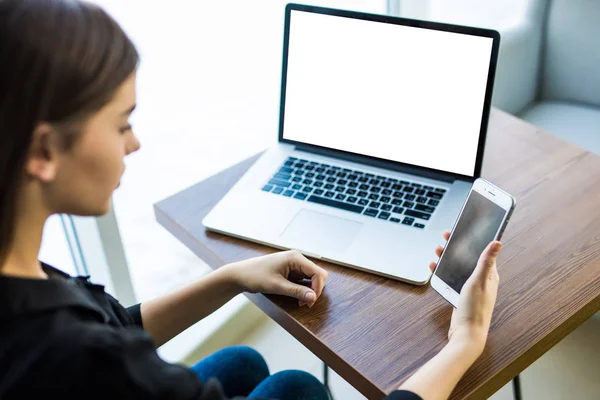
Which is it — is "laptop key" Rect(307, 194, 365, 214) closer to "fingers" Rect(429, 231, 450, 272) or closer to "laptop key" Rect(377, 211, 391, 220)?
"laptop key" Rect(377, 211, 391, 220)

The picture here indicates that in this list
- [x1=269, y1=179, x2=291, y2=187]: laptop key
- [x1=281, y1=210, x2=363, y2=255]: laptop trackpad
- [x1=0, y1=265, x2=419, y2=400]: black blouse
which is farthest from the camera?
[x1=269, y1=179, x2=291, y2=187]: laptop key

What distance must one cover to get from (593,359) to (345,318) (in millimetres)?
930

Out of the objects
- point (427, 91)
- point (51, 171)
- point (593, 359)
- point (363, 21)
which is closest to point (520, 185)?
point (427, 91)

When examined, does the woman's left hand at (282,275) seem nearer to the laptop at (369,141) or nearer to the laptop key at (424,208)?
the laptop at (369,141)

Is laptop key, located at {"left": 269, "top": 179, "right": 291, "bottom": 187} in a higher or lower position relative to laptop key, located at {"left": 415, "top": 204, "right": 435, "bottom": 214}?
lower

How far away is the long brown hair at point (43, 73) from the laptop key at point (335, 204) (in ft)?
1.62

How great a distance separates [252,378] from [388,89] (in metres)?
0.51

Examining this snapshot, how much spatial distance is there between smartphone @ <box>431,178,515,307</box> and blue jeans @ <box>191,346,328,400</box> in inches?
9.7

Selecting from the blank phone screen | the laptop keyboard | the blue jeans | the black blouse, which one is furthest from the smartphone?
the black blouse

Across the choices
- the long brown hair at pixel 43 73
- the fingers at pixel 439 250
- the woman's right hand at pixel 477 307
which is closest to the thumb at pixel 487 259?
the woman's right hand at pixel 477 307

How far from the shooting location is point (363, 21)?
103 centimetres

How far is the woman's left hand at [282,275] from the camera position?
0.87 m

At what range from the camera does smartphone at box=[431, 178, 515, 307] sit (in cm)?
81

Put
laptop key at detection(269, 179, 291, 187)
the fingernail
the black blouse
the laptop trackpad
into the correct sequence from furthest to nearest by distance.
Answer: laptop key at detection(269, 179, 291, 187), the laptop trackpad, the fingernail, the black blouse
